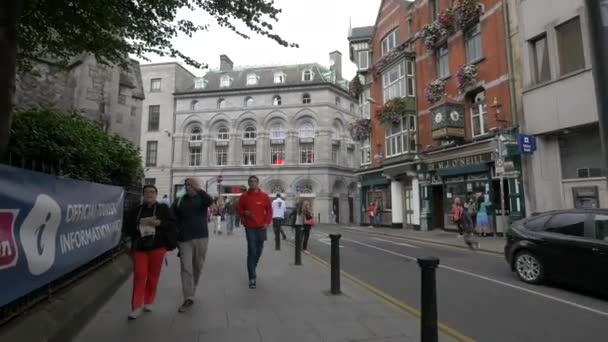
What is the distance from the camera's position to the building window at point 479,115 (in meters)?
18.5

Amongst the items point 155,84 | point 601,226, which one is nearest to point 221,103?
point 155,84

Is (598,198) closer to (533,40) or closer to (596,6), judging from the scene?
(533,40)

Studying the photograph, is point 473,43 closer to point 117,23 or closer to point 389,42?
point 389,42

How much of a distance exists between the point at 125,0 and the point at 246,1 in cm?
184

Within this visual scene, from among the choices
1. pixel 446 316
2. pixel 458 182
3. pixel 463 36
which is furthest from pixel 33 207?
pixel 463 36

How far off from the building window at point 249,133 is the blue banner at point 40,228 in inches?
1560

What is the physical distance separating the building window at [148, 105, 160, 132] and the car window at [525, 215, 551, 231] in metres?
45.6

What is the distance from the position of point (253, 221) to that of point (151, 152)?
144 ft

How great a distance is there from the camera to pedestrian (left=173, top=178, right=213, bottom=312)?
5.62 m

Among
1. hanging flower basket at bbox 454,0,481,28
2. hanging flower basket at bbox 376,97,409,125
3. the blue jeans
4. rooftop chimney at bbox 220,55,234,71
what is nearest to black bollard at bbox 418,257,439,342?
the blue jeans

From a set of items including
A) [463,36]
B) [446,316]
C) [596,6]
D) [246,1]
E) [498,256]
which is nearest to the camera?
[596,6]

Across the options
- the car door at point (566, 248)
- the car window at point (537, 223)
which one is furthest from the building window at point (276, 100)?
the car door at point (566, 248)

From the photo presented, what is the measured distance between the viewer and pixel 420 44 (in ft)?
76.7

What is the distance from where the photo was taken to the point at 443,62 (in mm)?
21734
